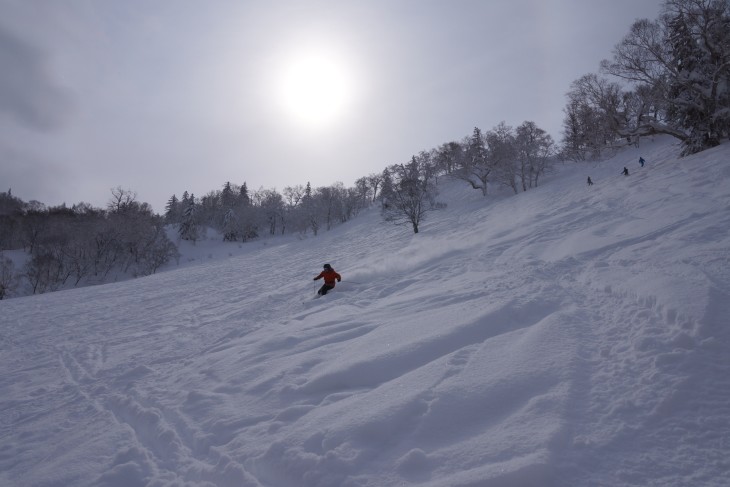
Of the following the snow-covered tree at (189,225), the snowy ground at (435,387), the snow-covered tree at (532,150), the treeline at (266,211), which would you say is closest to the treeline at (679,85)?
the snowy ground at (435,387)

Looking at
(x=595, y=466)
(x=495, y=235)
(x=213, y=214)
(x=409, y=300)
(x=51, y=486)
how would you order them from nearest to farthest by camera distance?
1. (x=595, y=466)
2. (x=51, y=486)
3. (x=409, y=300)
4. (x=495, y=235)
5. (x=213, y=214)

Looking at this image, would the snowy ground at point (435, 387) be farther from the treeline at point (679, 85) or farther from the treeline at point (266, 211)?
the treeline at point (266, 211)

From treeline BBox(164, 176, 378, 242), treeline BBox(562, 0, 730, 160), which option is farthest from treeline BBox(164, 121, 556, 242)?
treeline BBox(562, 0, 730, 160)

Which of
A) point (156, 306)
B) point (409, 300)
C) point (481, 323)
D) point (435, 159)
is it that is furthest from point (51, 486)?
point (435, 159)

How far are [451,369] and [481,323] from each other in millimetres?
1411

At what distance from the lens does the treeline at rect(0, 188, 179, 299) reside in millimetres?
41469

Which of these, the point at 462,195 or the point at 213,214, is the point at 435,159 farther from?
the point at 213,214

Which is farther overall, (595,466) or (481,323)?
(481,323)

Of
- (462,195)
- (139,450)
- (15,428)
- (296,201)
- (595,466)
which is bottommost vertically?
(595,466)

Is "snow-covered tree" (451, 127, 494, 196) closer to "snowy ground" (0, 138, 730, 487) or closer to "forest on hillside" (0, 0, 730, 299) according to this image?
"forest on hillside" (0, 0, 730, 299)

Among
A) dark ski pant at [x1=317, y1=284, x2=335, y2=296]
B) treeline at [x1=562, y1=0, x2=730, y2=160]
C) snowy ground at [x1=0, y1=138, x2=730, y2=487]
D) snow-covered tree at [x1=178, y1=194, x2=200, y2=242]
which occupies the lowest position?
snowy ground at [x1=0, y1=138, x2=730, y2=487]

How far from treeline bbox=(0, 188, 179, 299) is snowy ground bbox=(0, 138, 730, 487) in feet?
148

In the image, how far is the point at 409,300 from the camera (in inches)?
308

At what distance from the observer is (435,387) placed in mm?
3725
